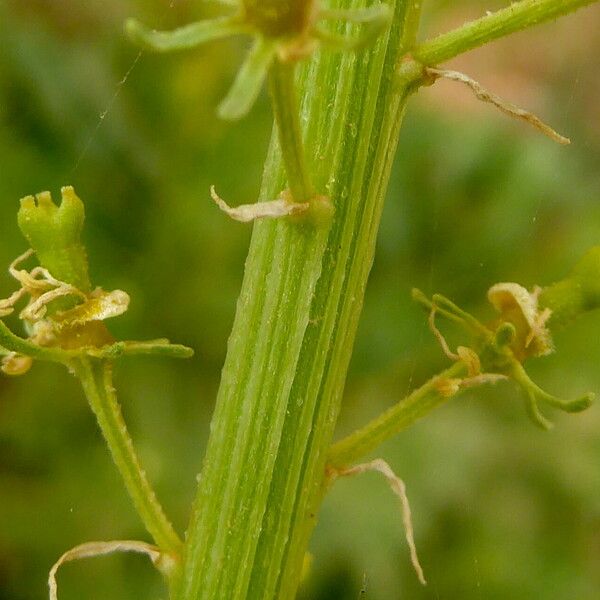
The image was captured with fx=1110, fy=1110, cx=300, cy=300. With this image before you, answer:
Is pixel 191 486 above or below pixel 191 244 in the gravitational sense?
below

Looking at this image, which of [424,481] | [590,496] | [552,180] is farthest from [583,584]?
[552,180]

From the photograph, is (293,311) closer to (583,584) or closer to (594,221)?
(583,584)

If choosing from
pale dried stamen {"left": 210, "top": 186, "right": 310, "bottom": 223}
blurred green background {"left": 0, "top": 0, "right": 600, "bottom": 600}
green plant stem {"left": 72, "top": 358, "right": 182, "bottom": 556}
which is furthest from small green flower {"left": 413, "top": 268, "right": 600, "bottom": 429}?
blurred green background {"left": 0, "top": 0, "right": 600, "bottom": 600}

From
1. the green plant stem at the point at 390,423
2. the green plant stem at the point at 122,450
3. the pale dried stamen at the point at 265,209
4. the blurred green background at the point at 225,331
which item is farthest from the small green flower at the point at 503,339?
the blurred green background at the point at 225,331

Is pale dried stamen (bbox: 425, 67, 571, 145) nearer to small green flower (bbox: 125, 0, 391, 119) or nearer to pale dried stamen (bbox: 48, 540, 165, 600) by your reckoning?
small green flower (bbox: 125, 0, 391, 119)

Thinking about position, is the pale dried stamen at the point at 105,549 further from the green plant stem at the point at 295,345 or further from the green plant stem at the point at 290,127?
the green plant stem at the point at 290,127

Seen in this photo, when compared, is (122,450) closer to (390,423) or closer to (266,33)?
(390,423)
